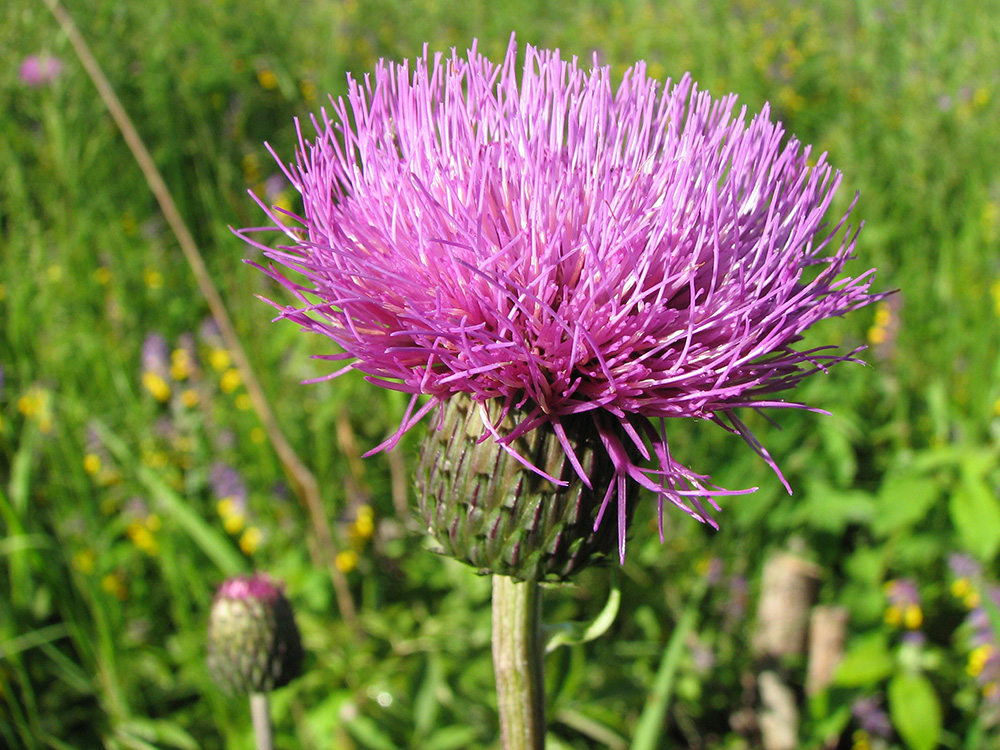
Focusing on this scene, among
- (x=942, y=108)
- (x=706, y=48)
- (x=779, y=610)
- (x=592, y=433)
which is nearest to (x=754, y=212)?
(x=592, y=433)

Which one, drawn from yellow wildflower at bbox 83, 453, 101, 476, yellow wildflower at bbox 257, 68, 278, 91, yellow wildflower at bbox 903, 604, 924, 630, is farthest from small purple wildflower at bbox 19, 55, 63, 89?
yellow wildflower at bbox 903, 604, 924, 630

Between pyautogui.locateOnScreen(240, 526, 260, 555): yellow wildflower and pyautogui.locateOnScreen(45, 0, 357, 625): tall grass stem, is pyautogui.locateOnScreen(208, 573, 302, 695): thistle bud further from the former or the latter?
pyautogui.locateOnScreen(240, 526, 260, 555): yellow wildflower

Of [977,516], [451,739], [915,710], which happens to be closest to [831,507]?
[977,516]

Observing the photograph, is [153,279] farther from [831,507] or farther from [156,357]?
[831,507]

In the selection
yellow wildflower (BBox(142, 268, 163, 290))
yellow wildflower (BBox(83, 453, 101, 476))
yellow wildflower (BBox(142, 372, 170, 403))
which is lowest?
yellow wildflower (BBox(83, 453, 101, 476))

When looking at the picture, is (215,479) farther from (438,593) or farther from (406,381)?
(406,381)
